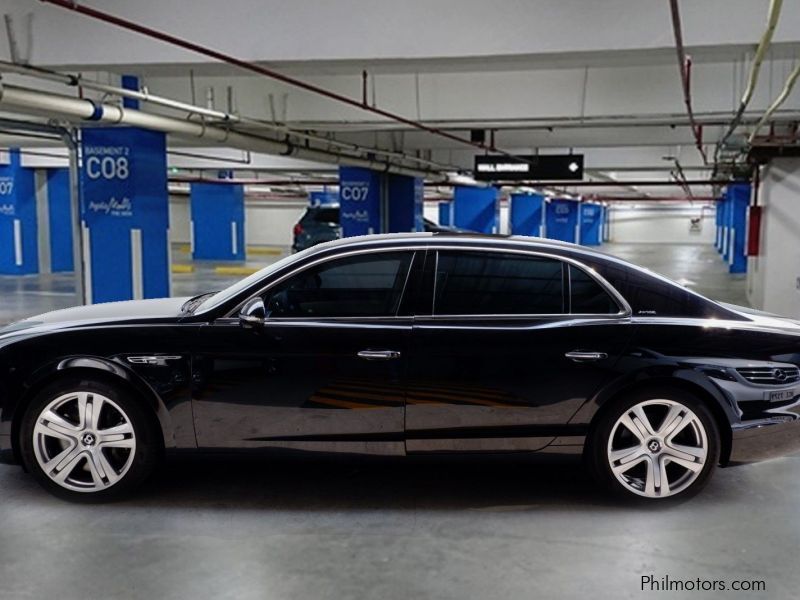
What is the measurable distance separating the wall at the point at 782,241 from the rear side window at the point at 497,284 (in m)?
8.20

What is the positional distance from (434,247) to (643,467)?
148 cm

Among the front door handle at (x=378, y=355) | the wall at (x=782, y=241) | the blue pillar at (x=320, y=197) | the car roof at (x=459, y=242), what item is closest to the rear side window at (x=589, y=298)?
the car roof at (x=459, y=242)

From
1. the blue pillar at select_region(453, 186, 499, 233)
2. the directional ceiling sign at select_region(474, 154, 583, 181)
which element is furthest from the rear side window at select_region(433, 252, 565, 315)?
the blue pillar at select_region(453, 186, 499, 233)

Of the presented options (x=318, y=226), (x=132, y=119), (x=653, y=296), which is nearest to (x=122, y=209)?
(x=132, y=119)

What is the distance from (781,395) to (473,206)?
2290cm

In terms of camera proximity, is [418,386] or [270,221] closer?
[418,386]

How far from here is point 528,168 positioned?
13.8 meters

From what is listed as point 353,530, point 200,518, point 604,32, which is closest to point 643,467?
point 353,530

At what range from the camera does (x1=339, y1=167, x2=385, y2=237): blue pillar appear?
18391 mm

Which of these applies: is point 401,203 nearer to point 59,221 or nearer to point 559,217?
point 59,221

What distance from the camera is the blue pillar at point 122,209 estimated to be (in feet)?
32.1

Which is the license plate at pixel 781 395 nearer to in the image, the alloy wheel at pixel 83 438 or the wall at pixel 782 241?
the alloy wheel at pixel 83 438

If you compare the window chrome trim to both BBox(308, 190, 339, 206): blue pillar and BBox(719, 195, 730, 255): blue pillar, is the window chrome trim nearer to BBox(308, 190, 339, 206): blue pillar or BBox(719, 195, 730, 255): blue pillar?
BBox(719, 195, 730, 255): blue pillar

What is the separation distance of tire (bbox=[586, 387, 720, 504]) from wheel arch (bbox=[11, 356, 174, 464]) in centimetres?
206
